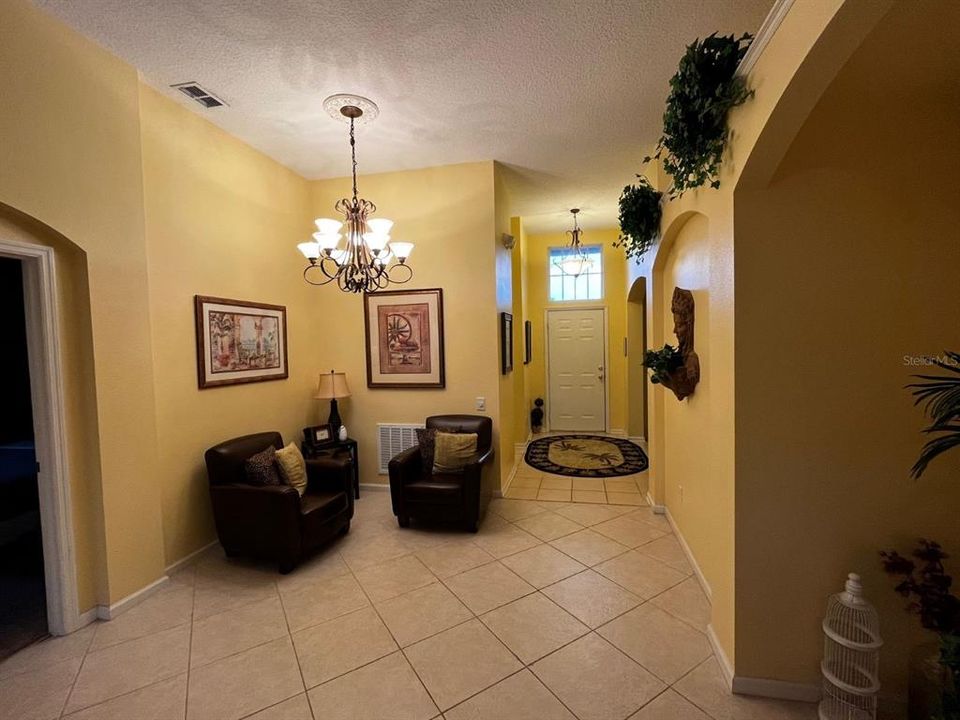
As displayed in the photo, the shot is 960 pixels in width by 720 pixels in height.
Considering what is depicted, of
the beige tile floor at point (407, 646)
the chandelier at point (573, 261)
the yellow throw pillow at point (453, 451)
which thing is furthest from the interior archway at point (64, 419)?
the chandelier at point (573, 261)

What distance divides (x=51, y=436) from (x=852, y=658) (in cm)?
390

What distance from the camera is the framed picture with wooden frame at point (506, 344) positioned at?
4273 millimetres

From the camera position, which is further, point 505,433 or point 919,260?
point 505,433

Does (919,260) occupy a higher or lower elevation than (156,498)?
higher

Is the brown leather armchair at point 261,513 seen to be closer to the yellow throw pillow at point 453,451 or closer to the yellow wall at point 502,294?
the yellow throw pillow at point 453,451

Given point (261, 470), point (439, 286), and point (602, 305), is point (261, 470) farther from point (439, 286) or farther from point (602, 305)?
point (602, 305)

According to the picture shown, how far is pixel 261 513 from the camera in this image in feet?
9.05

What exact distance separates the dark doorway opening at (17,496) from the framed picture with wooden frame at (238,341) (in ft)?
3.01

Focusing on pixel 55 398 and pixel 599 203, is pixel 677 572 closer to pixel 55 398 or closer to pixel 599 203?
pixel 55 398

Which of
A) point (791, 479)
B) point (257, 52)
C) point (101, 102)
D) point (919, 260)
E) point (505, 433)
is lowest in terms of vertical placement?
point (505, 433)

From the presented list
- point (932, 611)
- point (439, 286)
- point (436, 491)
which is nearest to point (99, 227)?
point (439, 286)

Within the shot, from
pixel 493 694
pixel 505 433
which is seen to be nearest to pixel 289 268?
pixel 505 433

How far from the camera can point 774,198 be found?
5.59 feet

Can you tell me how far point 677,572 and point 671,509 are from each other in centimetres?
77
